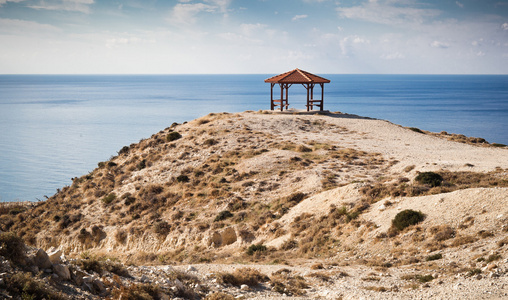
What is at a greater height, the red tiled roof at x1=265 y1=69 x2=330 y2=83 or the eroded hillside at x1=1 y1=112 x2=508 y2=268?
the red tiled roof at x1=265 y1=69 x2=330 y2=83

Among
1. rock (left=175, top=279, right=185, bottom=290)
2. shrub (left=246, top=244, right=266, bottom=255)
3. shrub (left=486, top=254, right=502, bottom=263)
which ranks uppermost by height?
rock (left=175, top=279, right=185, bottom=290)

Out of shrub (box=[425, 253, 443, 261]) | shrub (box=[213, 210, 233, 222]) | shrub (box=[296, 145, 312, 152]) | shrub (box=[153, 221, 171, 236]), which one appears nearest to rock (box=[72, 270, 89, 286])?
shrub (box=[425, 253, 443, 261])

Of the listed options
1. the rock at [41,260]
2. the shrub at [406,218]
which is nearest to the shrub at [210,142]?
the shrub at [406,218]

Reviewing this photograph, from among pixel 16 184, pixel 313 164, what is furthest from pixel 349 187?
pixel 16 184

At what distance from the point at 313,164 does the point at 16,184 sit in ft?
182

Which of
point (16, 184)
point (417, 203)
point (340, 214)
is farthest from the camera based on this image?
point (16, 184)

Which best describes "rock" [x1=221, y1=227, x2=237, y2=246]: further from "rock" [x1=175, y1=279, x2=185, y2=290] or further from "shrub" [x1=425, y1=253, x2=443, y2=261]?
"rock" [x1=175, y1=279, x2=185, y2=290]

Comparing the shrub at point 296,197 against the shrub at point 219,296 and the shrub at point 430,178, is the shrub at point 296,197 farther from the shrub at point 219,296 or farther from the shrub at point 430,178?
the shrub at point 219,296

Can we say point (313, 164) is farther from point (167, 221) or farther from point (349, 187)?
point (167, 221)

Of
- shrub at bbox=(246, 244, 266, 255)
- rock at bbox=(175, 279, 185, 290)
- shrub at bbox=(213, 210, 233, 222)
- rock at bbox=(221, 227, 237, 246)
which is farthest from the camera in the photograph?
shrub at bbox=(213, 210, 233, 222)

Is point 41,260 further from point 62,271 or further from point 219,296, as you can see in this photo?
point 219,296

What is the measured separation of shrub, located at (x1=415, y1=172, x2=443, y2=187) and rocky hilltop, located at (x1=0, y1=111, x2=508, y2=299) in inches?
4.4

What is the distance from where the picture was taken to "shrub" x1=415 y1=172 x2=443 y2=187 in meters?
25.4

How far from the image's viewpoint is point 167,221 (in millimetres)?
30562
